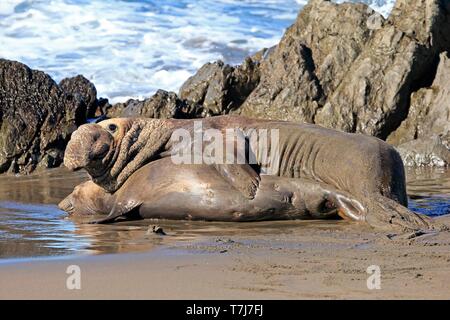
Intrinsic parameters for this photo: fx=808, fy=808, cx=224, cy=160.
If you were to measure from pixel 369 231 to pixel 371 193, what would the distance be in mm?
682

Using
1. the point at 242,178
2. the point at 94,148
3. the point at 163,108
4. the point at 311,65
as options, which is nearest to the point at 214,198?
the point at 242,178

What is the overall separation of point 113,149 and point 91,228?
124 centimetres

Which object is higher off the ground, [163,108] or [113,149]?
[113,149]

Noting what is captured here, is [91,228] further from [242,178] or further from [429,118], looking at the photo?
[429,118]

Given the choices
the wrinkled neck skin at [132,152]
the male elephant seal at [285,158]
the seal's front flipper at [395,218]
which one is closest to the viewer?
the seal's front flipper at [395,218]

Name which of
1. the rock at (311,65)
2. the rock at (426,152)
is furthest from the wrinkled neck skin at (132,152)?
the rock at (311,65)

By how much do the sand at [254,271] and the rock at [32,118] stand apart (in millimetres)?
9301

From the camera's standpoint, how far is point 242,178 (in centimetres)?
754

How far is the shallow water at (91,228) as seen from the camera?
19.0 ft

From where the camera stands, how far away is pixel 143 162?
821 centimetres

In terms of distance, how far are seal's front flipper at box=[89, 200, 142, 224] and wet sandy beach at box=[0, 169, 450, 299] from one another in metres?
0.18

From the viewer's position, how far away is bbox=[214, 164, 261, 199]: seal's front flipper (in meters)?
7.52

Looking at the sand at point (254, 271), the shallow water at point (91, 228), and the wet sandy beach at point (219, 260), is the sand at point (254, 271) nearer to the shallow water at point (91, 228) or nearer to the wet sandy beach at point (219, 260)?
the wet sandy beach at point (219, 260)

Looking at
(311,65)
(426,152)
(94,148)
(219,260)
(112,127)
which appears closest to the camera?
(219,260)
